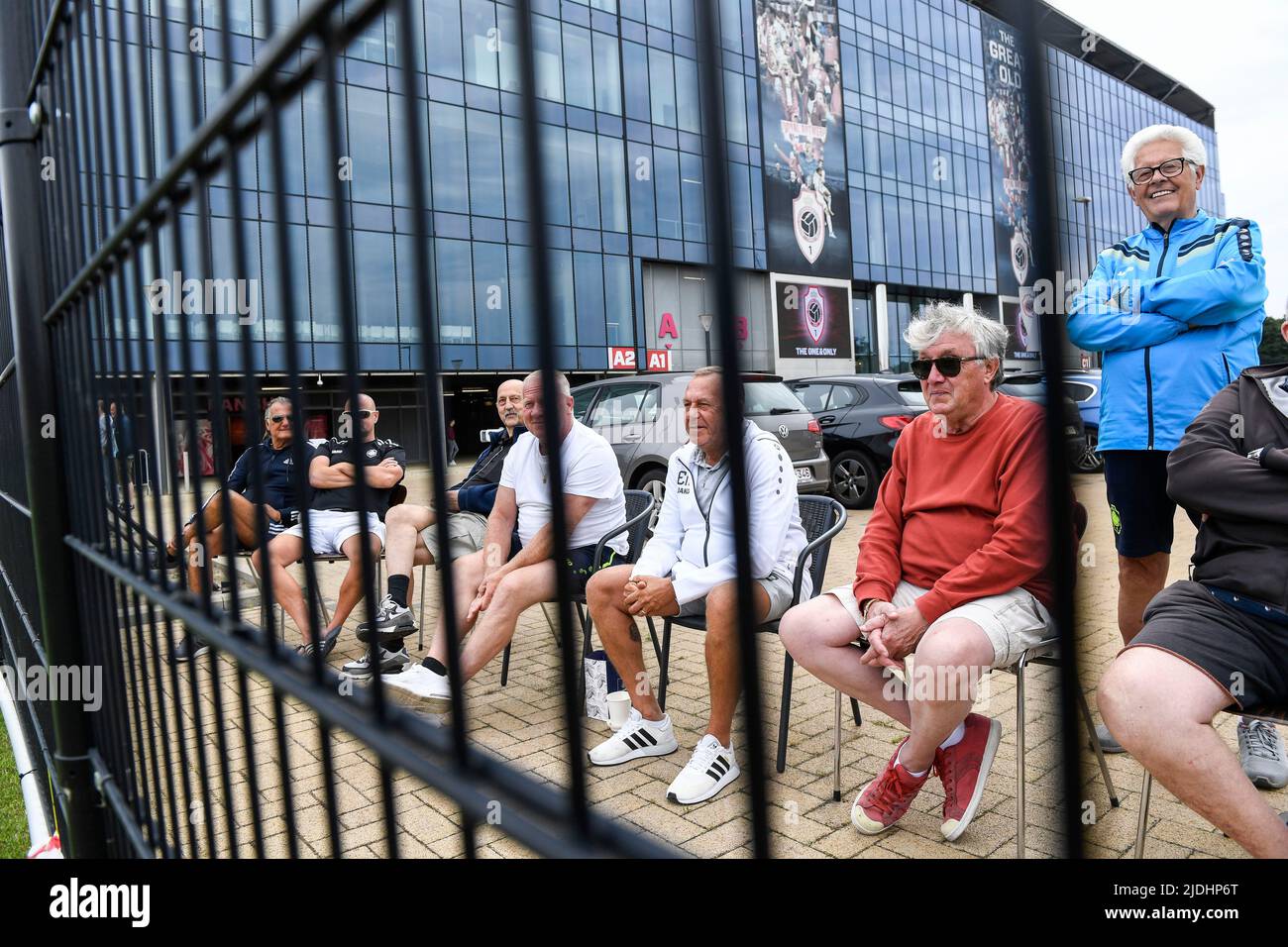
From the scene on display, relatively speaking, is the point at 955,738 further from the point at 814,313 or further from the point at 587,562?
the point at 814,313

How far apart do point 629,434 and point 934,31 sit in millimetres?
35458

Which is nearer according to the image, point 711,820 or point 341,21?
point 341,21

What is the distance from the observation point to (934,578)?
2965 millimetres

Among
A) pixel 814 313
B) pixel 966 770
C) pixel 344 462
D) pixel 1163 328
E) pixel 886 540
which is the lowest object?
pixel 966 770

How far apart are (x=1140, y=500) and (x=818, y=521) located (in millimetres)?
1363

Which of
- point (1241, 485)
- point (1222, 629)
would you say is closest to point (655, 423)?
point (1241, 485)

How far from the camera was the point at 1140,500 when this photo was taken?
3.21m

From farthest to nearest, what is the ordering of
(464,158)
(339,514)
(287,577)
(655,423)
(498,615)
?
(655,423) < (339,514) < (498,615) < (287,577) < (464,158)

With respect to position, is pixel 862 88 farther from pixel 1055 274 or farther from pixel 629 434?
pixel 1055 274

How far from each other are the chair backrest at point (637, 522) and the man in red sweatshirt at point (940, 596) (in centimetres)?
144

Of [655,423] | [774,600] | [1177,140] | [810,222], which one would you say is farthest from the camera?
[810,222]
